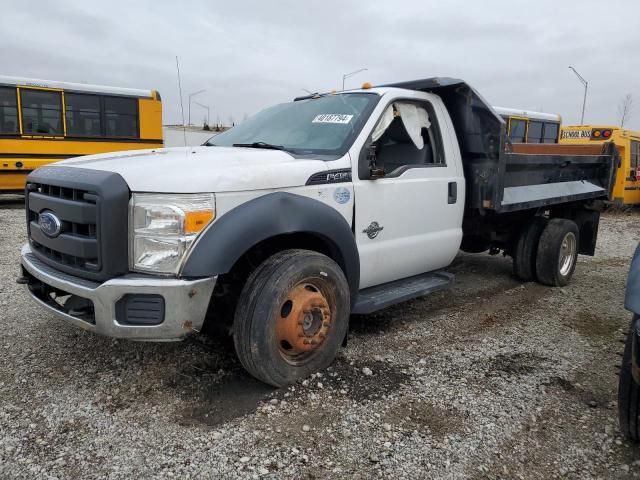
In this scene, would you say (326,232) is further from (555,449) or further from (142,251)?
(555,449)

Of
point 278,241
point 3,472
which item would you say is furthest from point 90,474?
point 278,241

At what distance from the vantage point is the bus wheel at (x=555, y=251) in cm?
591

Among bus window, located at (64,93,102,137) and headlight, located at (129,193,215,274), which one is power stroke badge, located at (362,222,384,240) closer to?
headlight, located at (129,193,215,274)

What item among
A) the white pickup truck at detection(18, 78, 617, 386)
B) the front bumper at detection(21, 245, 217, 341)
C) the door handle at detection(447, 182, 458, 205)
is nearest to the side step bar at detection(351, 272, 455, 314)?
the white pickup truck at detection(18, 78, 617, 386)

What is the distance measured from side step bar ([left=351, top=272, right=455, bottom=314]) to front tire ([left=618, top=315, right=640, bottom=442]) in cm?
160

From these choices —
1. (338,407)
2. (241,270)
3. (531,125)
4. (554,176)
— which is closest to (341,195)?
(241,270)

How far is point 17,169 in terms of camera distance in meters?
11.4

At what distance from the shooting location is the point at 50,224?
312 cm

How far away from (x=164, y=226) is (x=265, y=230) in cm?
57

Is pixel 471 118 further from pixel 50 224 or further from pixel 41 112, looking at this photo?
pixel 41 112

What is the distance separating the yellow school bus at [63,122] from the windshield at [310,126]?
8889 mm

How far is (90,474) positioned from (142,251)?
1.13 m

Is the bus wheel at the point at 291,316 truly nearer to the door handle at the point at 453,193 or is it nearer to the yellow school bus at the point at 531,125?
the door handle at the point at 453,193

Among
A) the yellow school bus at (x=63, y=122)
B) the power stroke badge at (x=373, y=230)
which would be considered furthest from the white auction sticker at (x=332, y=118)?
the yellow school bus at (x=63, y=122)
